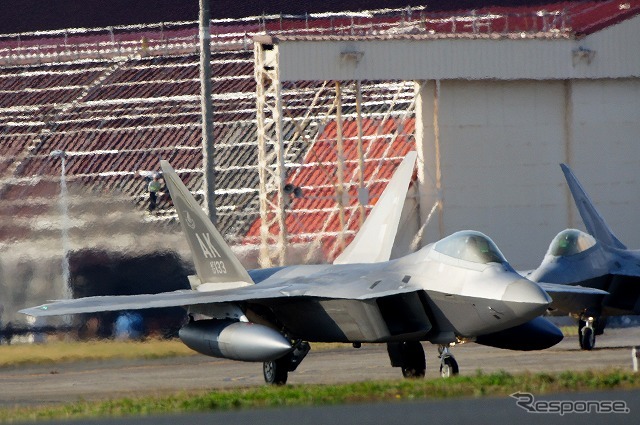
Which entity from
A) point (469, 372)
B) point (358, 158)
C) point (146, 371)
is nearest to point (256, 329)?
point (469, 372)

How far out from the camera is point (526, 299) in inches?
672

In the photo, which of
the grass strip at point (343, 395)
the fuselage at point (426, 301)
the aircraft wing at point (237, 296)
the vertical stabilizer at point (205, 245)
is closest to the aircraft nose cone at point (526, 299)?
the fuselage at point (426, 301)

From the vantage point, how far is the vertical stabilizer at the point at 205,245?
68.1ft

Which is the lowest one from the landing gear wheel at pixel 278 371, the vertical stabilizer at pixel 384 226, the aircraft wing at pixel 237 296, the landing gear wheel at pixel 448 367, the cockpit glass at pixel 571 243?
the landing gear wheel at pixel 278 371

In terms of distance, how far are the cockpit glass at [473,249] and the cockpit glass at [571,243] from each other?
22.0 ft

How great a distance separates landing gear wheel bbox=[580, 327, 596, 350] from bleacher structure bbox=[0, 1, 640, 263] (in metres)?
8.48

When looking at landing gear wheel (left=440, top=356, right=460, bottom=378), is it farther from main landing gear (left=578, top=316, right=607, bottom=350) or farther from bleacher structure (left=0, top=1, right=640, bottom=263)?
bleacher structure (left=0, top=1, right=640, bottom=263)

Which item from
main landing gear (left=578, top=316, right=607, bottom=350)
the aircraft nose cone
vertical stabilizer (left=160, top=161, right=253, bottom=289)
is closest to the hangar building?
vertical stabilizer (left=160, top=161, right=253, bottom=289)

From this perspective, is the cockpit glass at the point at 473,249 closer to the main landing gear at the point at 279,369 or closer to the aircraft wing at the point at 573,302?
the main landing gear at the point at 279,369

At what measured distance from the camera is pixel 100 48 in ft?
147

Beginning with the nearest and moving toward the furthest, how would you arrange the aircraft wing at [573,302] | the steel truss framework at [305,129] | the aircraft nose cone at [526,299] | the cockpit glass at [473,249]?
1. the aircraft nose cone at [526,299]
2. the cockpit glass at [473,249]
3. the aircraft wing at [573,302]
4. the steel truss framework at [305,129]

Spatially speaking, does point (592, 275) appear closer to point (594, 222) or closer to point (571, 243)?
point (571, 243)

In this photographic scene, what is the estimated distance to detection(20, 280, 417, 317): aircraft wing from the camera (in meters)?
18.3

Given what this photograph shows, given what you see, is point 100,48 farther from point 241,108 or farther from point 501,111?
point 501,111
